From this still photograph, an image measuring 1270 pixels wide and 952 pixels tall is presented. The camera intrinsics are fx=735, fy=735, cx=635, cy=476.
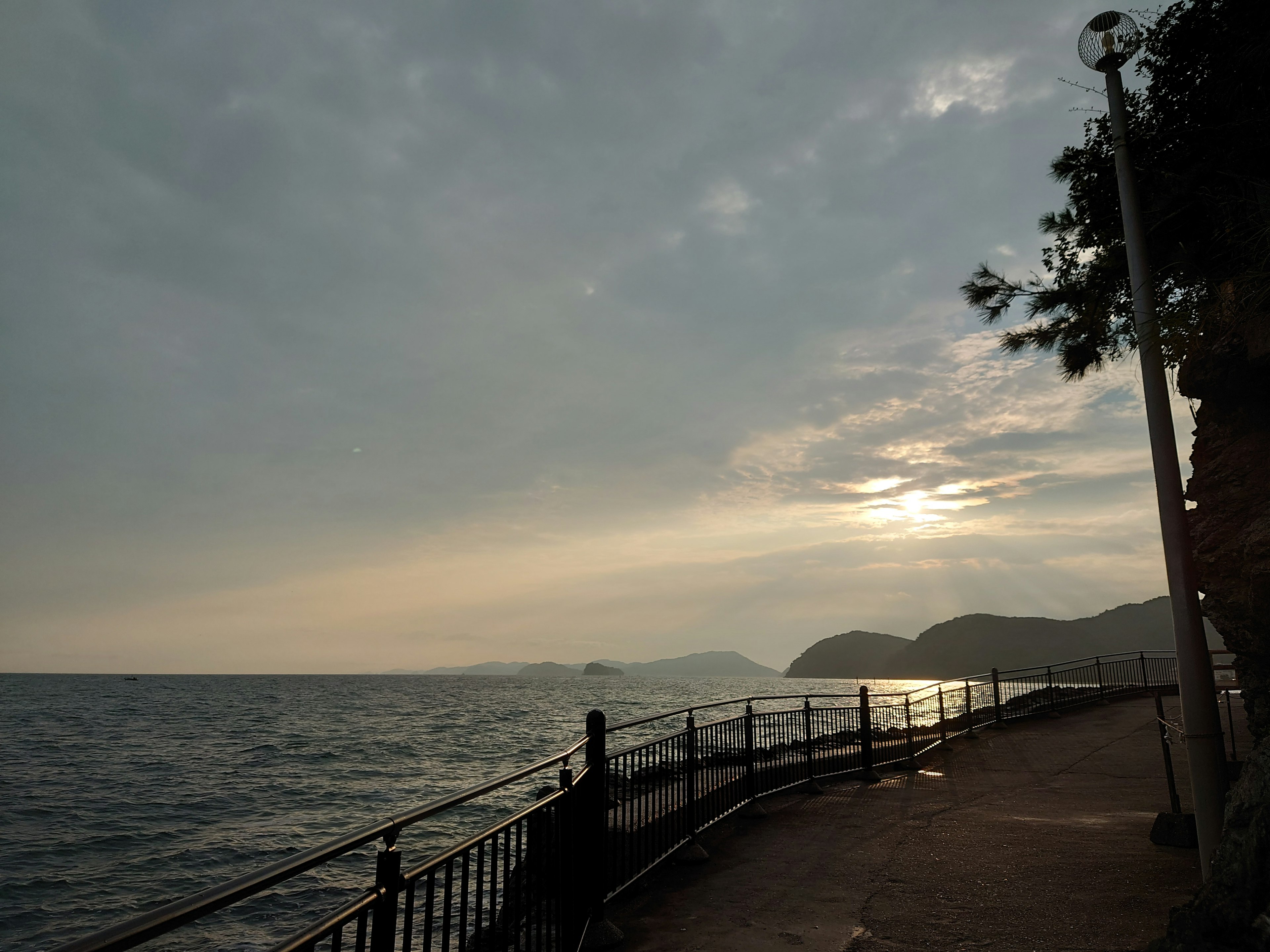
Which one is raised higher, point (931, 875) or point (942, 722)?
point (942, 722)

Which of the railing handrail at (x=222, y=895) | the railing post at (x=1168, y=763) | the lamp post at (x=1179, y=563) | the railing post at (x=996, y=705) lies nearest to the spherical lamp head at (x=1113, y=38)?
the lamp post at (x=1179, y=563)

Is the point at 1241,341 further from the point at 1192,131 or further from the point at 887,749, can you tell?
the point at 887,749

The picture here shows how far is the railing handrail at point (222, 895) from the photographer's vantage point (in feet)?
5.16

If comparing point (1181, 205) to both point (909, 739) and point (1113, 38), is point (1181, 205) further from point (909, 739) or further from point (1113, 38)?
point (909, 739)

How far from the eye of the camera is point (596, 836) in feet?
18.5

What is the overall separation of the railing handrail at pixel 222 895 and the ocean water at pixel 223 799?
34 cm

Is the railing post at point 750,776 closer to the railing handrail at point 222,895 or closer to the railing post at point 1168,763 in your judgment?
the railing post at point 1168,763

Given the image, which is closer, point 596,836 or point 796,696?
point 596,836

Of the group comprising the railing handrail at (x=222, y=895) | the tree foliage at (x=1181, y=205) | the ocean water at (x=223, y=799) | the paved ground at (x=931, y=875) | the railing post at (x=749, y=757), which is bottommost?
the ocean water at (x=223, y=799)

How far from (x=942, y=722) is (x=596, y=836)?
12.4m

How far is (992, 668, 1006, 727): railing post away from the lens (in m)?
18.5

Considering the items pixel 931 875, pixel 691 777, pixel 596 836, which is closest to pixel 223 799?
pixel 691 777

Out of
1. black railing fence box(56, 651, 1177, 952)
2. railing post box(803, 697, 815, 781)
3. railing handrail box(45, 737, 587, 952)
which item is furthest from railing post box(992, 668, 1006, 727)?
railing handrail box(45, 737, 587, 952)

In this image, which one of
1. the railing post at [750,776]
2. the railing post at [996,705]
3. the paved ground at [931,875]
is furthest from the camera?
the railing post at [996,705]
